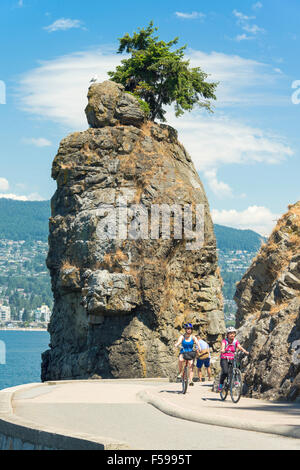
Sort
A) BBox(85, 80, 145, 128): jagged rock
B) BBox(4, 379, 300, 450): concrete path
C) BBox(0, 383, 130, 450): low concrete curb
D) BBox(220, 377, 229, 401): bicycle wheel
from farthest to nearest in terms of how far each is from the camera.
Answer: BBox(85, 80, 145, 128): jagged rock, BBox(220, 377, 229, 401): bicycle wheel, BBox(4, 379, 300, 450): concrete path, BBox(0, 383, 130, 450): low concrete curb

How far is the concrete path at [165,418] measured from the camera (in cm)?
1005

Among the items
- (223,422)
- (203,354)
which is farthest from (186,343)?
(223,422)

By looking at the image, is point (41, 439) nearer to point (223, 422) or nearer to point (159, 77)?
point (223, 422)

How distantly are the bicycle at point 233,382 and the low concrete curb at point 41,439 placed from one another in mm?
6036

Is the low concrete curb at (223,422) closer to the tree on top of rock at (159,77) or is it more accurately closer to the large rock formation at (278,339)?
the large rock formation at (278,339)

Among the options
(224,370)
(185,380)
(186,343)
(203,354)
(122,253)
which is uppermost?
(122,253)

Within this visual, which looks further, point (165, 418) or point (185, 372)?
point (185, 372)

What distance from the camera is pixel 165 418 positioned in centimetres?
1330

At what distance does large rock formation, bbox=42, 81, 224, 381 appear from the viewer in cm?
3766

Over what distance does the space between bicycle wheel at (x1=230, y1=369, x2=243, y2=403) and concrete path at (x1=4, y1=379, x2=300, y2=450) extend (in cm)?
23

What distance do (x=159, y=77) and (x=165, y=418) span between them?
3625cm

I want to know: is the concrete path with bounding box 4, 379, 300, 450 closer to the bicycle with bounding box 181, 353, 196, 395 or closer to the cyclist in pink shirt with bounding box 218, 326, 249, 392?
the bicycle with bounding box 181, 353, 196, 395

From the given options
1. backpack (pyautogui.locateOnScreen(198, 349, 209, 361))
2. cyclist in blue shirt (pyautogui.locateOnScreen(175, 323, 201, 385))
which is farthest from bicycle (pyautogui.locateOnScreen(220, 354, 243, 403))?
backpack (pyautogui.locateOnScreen(198, 349, 209, 361))
